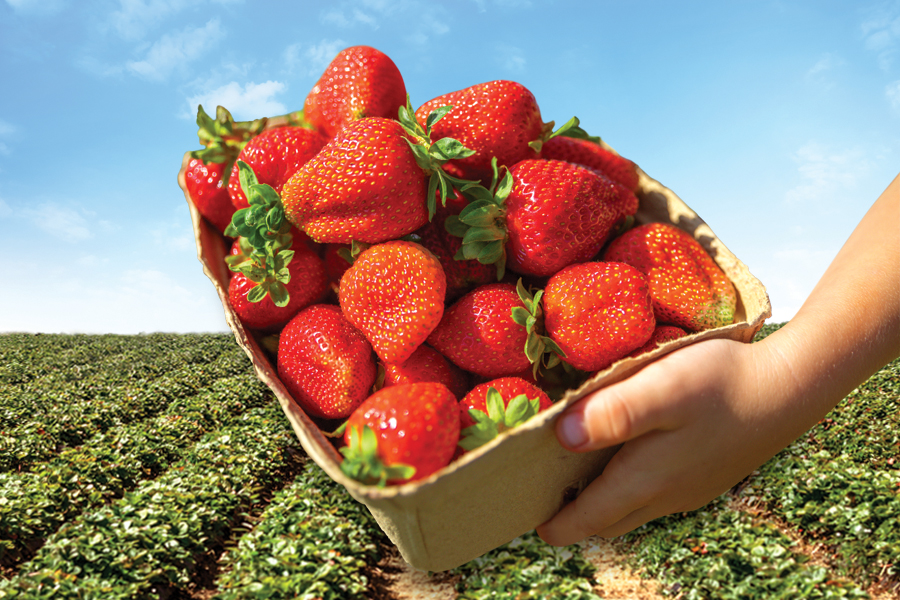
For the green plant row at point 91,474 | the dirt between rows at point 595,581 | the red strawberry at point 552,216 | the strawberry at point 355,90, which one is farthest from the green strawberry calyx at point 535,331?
the green plant row at point 91,474

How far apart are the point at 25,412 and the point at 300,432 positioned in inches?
308

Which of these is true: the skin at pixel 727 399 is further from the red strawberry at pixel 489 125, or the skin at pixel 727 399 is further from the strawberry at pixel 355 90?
the strawberry at pixel 355 90

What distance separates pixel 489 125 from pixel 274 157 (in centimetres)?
97

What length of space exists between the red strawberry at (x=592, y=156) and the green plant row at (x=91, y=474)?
4.80 m

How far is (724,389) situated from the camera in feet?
6.68

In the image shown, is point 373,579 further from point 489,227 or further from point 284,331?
point 489,227

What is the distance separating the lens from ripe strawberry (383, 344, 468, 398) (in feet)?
7.23

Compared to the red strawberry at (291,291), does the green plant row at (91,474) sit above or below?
below

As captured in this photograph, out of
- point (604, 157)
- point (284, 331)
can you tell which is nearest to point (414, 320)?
point (284, 331)

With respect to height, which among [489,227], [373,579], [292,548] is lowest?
[373,579]

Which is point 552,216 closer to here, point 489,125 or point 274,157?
point 489,125

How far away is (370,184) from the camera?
213 centimetres

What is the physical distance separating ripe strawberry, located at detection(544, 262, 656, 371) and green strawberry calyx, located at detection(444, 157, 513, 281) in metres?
0.30

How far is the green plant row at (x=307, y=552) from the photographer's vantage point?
3.28 m
